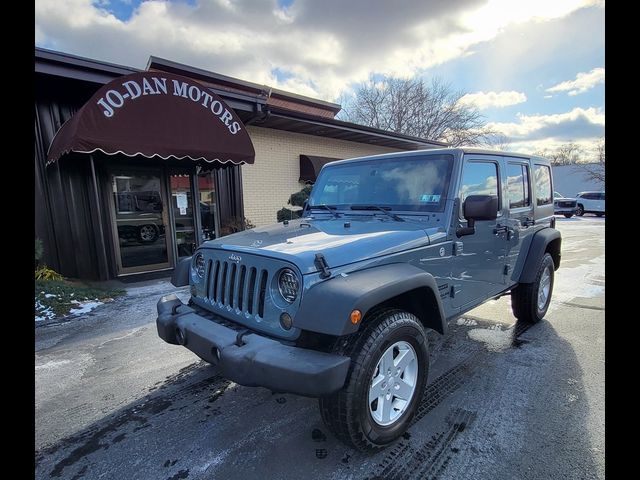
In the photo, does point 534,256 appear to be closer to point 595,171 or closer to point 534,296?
point 534,296

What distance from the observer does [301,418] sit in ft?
8.74

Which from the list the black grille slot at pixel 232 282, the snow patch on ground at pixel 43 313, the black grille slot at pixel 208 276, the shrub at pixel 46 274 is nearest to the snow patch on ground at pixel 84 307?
the snow patch on ground at pixel 43 313

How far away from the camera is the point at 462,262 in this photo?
3094 millimetres

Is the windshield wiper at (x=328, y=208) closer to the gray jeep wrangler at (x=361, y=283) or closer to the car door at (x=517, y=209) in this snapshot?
the gray jeep wrangler at (x=361, y=283)

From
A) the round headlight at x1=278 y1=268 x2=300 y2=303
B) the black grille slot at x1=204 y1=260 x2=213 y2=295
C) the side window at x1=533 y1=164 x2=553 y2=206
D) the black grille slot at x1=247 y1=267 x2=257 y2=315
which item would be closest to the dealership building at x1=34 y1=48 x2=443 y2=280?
the black grille slot at x1=204 y1=260 x2=213 y2=295

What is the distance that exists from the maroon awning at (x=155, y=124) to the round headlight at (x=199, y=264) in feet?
12.3

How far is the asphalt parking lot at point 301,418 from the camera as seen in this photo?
2164 millimetres

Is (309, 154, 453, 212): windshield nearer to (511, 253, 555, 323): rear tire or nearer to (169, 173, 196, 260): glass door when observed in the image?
(511, 253, 555, 323): rear tire

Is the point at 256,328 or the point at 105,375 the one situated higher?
the point at 256,328

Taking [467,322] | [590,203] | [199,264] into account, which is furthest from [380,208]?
[590,203]

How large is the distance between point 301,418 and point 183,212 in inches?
268
